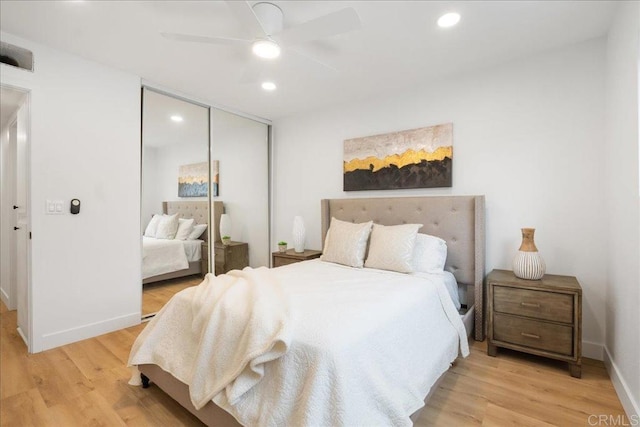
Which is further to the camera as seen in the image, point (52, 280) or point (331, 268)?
point (331, 268)

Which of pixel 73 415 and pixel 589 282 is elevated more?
pixel 589 282

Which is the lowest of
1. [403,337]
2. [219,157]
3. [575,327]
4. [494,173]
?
[575,327]

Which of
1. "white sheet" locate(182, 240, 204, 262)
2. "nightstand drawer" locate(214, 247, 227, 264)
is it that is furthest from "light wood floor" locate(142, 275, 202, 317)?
"nightstand drawer" locate(214, 247, 227, 264)

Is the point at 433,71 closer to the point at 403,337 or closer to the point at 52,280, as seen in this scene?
the point at 403,337

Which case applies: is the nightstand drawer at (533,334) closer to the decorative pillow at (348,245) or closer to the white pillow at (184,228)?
the decorative pillow at (348,245)

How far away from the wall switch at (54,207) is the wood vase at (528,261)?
12.4ft

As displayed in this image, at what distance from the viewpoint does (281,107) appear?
3877mm

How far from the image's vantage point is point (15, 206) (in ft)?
10.4

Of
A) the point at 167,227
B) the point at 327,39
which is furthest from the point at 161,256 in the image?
the point at 327,39

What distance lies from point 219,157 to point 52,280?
6.57 feet

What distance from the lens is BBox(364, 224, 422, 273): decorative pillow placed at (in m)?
2.50

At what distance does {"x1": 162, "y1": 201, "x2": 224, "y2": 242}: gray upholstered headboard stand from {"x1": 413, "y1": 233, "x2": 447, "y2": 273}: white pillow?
2.39m

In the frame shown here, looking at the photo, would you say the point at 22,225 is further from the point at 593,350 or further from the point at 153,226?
the point at 593,350

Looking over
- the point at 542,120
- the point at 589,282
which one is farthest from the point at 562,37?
the point at 589,282
